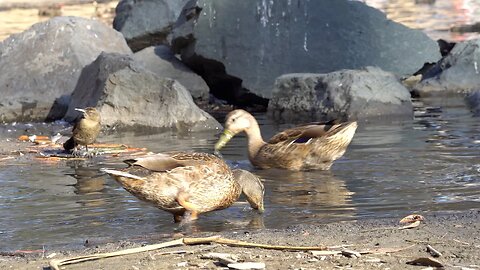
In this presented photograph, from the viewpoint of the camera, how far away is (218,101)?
54.4ft

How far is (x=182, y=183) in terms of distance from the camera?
7.34 meters

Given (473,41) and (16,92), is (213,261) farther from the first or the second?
(473,41)

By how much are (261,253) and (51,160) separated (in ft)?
19.7

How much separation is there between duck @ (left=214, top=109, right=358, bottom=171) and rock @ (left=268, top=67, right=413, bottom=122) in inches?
149

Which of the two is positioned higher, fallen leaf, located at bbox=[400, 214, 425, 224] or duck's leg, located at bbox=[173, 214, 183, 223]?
fallen leaf, located at bbox=[400, 214, 425, 224]

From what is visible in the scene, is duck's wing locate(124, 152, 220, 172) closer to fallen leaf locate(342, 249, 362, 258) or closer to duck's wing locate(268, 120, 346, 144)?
fallen leaf locate(342, 249, 362, 258)

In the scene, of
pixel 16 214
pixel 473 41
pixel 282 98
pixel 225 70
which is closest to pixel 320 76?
pixel 282 98

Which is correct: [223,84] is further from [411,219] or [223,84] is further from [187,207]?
[411,219]

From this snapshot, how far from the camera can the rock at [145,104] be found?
13.9 m

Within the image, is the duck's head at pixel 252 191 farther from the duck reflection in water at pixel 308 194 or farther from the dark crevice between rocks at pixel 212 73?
the dark crevice between rocks at pixel 212 73

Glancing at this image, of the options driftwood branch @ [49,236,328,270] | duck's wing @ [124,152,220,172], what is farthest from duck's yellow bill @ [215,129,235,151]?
driftwood branch @ [49,236,328,270]

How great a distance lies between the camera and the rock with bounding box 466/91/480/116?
14236 mm

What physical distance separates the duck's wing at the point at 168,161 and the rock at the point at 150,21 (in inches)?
455

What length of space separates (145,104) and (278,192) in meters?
5.47
